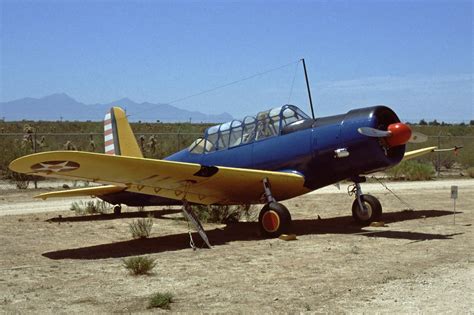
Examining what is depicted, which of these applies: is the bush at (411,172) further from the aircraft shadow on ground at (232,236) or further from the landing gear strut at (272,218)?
the landing gear strut at (272,218)

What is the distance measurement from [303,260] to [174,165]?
279 centimetres

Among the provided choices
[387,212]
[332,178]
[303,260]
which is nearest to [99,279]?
[303,260]

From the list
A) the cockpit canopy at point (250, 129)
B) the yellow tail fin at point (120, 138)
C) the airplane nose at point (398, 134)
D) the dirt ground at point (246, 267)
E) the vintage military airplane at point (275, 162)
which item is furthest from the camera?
the yellow tail fin at point (120, 138)

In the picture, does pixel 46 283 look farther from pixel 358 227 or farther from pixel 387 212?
pixel 387 212

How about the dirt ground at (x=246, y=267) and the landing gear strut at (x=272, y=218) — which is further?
the landing gear strut at (x=272, y=218)

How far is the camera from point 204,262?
28.5 feet

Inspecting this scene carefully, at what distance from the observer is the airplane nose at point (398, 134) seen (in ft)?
36.5

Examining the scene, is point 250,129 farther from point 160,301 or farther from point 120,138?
point 160,301

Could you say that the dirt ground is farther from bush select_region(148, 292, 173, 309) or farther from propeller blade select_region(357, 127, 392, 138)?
propeller blade select_region(357, 127, 392, 138)

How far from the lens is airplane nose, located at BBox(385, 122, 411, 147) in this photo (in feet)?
36.5

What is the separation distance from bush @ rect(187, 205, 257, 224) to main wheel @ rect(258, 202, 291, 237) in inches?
119

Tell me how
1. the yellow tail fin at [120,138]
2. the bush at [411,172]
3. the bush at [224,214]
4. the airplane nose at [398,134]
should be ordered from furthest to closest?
the bush at [411,172] < the yellow tail fin at [120,138] < the bush at [224,214] < the airplane nose at [398,134]

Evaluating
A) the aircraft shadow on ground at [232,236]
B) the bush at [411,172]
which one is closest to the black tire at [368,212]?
the aircraft shadow on ground at [232,236]

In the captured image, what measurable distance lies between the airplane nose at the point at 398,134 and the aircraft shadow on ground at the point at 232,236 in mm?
1787
